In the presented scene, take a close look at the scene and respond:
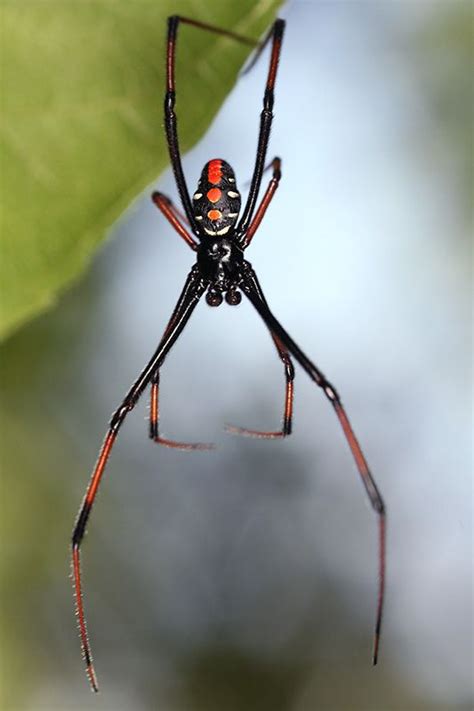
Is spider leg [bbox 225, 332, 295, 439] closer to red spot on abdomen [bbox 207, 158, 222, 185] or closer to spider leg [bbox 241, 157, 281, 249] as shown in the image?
spider leg [bbox 241, 157, 281, 249]

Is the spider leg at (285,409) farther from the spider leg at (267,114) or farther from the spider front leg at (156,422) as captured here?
the spider leg at (267,114)

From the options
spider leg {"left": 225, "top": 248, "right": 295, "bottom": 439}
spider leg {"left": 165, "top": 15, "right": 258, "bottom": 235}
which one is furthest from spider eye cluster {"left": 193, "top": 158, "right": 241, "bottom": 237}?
spider leg {"left": 165, "top": 15, "right": 258, "bottom": 235}

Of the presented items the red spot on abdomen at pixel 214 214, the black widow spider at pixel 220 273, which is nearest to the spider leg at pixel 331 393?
the black widow spider at pixel 220 273

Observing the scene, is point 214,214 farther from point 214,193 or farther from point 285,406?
point 285,406

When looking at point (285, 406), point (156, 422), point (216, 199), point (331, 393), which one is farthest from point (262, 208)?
point (156, 422)

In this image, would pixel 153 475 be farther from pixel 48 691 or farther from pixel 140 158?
pixel 140 158
